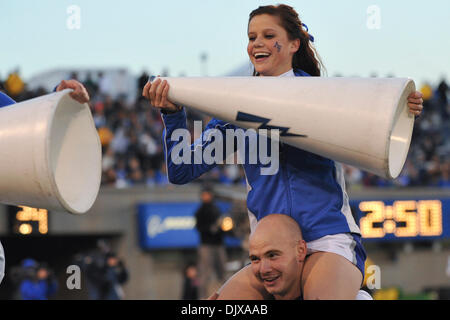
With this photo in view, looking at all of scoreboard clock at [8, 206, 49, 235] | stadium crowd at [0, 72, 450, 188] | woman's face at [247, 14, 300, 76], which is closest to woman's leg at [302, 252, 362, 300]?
woman's face at [247, 14, 300, 76]

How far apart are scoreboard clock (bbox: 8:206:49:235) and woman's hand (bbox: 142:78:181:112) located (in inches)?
202

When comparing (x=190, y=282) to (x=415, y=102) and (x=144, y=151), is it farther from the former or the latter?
(x=415, y=102)

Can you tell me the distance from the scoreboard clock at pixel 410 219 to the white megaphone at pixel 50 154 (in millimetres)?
11122

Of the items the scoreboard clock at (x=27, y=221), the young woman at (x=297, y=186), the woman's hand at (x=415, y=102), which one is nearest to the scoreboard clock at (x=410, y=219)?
the scoreboard clock at (x=27, y=221)

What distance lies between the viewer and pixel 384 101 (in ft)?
8.60

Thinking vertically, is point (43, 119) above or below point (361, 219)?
above

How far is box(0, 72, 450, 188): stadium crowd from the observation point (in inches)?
547

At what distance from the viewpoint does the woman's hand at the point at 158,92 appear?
113 inches

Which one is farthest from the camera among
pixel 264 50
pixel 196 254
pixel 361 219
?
pixel 196 254

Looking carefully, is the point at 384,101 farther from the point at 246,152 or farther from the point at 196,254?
the point at 196,254

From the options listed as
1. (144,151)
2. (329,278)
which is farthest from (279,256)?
(144,151)

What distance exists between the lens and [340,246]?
9.35 ft

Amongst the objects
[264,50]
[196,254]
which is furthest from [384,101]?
[196,254]

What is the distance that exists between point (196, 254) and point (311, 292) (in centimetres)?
1205
